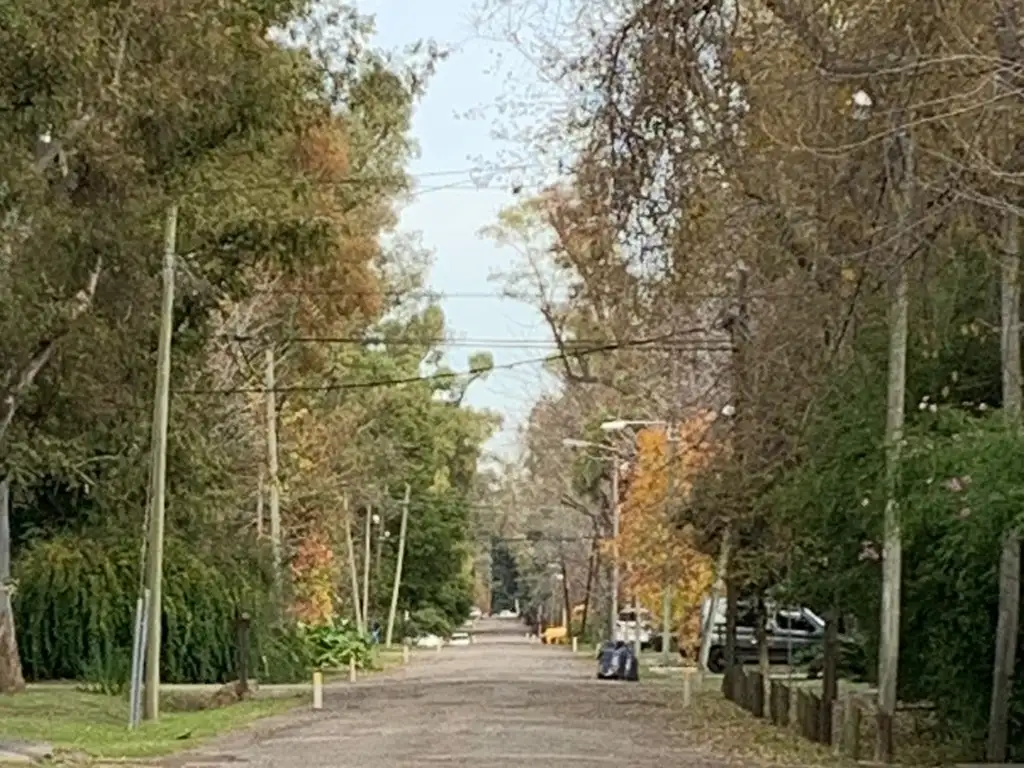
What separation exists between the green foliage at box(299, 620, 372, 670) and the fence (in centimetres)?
2198

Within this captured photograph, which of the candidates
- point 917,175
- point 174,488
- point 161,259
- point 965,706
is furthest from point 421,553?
point 917,175

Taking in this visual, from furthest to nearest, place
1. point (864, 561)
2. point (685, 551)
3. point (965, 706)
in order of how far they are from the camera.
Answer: point (685, 551), point (864, 561), point (965, 706)

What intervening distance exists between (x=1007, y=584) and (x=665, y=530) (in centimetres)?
2327

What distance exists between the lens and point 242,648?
4019cm

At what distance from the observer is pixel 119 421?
114ft

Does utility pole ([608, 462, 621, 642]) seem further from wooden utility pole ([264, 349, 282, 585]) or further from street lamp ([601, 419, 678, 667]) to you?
wooden utility pole ([264, 349, 282, 585])

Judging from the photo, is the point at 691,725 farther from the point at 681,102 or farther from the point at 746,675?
the point at 681,102

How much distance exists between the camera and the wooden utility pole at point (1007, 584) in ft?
64.2

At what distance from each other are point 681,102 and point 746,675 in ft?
72.5

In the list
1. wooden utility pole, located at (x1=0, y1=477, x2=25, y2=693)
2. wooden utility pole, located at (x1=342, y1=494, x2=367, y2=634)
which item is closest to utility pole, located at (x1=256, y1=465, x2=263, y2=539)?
wooden utility pole, located at (x1=0, y1=477, x2=25, y2=693)

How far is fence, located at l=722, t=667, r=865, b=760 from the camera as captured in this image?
77.3 feet

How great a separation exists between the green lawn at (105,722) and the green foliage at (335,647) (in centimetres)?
1889

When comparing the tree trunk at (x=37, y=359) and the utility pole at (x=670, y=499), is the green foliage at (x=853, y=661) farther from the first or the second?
the tree trunk at (x=37, y=359)

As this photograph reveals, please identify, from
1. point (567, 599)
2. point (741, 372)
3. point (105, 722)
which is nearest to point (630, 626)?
point (567, 599)
